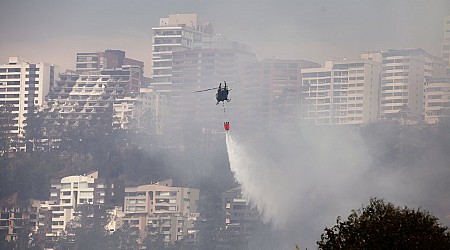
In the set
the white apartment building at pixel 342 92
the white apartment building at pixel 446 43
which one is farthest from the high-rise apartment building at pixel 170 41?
the white apartment building at pixel 446 43

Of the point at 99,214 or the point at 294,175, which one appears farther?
the point at 99,214

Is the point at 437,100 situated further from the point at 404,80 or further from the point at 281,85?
the point at 281,85

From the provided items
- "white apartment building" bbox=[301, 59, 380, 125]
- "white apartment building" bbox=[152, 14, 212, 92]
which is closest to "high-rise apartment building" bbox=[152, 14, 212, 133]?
"white apartment building" bbox=[152, 14, 212, 92]

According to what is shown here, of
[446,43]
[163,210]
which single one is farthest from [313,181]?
[446,43]

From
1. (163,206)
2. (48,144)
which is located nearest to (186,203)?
(163,206)

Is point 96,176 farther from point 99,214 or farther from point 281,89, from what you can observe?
point 281,89

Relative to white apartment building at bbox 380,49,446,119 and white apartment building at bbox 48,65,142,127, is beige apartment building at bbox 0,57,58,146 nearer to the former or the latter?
white apartment building at bbox 48,65,142,127
